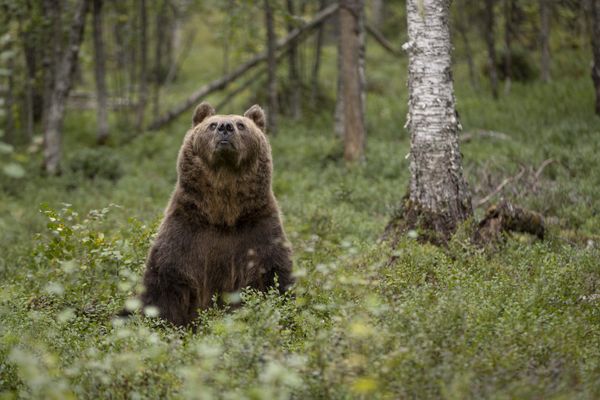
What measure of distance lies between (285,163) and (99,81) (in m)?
7.35

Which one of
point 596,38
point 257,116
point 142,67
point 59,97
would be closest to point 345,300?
point 257,116

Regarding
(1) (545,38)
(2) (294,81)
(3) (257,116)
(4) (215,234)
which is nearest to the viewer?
(4) (215,234)

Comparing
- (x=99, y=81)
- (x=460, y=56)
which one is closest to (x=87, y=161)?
(x=99, y=81)

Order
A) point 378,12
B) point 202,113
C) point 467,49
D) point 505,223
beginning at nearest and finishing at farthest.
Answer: point 202,113 → point 505,223 → point 467,49 → point 378,12

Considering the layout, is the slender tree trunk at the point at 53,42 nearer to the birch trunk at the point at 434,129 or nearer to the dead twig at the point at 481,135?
the dead twig at the point at 481,135

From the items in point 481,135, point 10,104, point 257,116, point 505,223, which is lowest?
point 505,223

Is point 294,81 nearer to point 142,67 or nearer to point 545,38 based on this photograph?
point 142,67

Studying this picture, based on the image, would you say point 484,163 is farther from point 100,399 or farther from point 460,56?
point 460,56

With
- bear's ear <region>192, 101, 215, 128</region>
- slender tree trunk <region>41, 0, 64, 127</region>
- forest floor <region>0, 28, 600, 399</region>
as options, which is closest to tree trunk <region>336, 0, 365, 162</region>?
→ forest floor <region>0, 28, 600, 399</region>

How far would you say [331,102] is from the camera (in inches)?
885

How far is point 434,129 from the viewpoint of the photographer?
8.19 meters

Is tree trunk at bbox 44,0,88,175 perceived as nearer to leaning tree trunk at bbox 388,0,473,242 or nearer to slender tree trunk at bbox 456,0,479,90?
slender tree trunk at bbox 456,0,479,90

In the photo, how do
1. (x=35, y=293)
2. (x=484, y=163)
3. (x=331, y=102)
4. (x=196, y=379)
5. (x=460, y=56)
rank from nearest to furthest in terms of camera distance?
(x=196, y=379) → (x=35, y=293) → (x=484, y=163) → (x=331, y=102) → (x=460, y=56)

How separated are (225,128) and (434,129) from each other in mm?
2487
